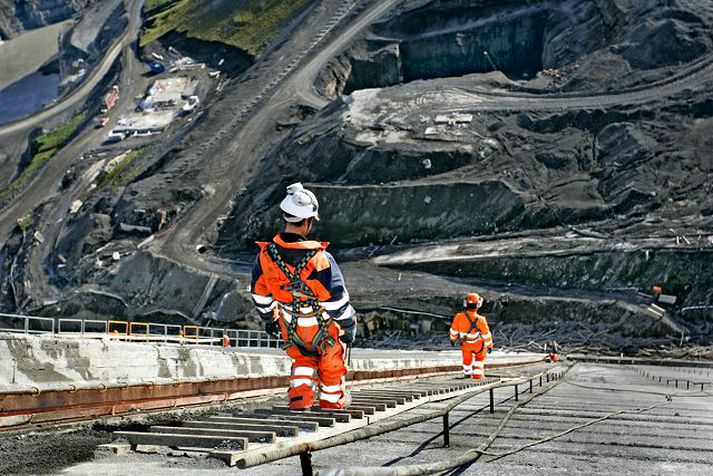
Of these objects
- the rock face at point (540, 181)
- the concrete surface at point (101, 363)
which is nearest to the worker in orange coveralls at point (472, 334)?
the concrete surface at point (101, 363)

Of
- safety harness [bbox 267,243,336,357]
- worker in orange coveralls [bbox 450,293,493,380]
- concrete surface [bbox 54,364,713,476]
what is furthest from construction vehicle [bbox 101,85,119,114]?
concrete surface [bbox 54,364,713,476]

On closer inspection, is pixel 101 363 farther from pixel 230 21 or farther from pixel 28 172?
pixel 230 21

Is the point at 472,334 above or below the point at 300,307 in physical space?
below

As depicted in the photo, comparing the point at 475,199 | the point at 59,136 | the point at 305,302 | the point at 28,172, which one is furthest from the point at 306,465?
the point at 59,136

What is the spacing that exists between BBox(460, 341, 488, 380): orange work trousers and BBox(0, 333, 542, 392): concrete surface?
5.75m

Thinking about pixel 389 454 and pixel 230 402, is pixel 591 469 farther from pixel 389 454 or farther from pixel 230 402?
pixel 230 402

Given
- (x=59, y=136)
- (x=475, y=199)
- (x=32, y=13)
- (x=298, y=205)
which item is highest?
(x=32, y=13)

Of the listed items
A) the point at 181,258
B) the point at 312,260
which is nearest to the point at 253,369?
the point at 312,260

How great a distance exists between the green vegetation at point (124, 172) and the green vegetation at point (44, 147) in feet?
30.8

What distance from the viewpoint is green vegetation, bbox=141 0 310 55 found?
85.8 meters

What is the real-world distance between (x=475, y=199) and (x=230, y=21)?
46.0 meters

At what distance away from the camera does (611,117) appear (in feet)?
182

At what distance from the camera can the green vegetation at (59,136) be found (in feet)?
276

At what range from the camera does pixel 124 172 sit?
69.9 m
